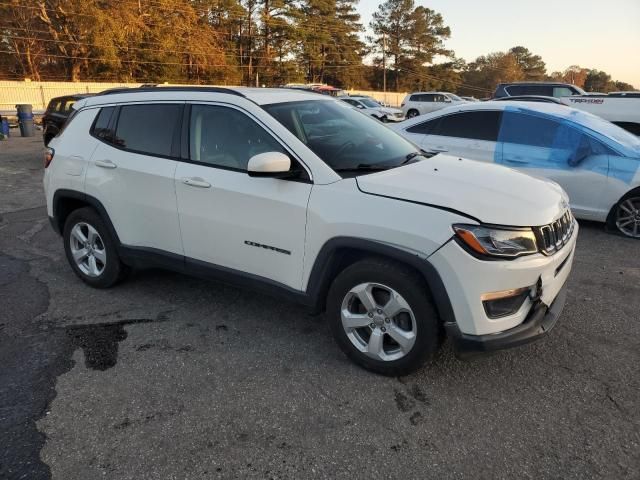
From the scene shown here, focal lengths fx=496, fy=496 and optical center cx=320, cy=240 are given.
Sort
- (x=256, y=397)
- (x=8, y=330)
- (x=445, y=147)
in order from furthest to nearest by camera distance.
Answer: (x=445, y=147) < (x=8, y=330) < (x=256, y=397)

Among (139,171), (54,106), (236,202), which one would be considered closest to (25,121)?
(54,106)

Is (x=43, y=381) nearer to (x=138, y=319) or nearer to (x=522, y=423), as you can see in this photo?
(x=138, y=319)

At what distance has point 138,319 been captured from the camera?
12.9 ft

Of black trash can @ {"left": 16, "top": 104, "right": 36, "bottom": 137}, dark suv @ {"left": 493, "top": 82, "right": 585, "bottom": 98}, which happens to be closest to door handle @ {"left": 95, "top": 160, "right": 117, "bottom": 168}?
dark suv @ {"left": 493, "top": 82, "right": 585, "bottom": 98}

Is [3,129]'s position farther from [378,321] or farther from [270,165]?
[378,321]

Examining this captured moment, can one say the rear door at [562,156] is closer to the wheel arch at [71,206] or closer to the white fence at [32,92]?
the wheel arch at [71,206]

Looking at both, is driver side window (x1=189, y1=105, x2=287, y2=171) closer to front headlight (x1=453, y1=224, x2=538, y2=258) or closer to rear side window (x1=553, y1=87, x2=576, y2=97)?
front headlight (x1=453, y1=224, x2=538, y2=258)

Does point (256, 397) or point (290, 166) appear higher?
point (290, 166)

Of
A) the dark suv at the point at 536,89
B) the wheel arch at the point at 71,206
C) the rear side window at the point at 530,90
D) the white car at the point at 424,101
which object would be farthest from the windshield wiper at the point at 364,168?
the white car at the point at 424,101

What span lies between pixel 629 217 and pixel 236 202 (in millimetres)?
5075

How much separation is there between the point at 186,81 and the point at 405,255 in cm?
5574

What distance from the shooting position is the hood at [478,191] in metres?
2.75

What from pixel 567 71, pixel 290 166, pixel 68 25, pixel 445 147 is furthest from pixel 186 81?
pixel 567 71

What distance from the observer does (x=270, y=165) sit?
3012 mm
